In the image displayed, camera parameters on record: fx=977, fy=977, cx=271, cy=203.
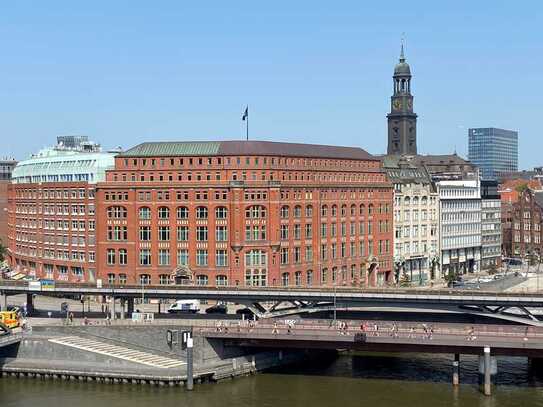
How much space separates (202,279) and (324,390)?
44652 mm

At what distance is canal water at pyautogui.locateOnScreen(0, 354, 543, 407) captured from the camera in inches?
3469

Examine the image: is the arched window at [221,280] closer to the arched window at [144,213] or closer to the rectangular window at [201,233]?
the rectangular window at [201,233]

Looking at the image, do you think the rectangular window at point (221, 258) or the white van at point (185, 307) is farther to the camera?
the rectangular window at point (221, 258)

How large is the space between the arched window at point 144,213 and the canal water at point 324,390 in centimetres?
4094

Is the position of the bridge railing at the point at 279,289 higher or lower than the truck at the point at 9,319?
higher

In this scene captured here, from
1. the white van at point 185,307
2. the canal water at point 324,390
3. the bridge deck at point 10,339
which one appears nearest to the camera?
the canal water at point 324,390

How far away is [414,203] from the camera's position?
17900cm

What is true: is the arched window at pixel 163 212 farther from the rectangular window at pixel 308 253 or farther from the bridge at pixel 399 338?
the bridge at pixel 399 338

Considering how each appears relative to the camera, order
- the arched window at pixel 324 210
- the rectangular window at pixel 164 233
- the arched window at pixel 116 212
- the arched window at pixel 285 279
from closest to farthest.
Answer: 1. the rectangular window at pixel 164 233
2. the arched window at pixel 285 279
3. the arched window at pixel 116 212
4. the arched window at pixel 324 210

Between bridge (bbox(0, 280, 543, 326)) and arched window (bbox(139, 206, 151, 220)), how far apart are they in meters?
19.9

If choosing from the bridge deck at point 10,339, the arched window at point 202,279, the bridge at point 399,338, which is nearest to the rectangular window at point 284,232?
the arched window at point 202,279

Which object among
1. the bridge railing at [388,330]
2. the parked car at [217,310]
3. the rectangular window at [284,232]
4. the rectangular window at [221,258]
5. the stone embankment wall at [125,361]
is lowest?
the stone embankment wall at [125,361]

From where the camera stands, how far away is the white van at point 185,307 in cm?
12275

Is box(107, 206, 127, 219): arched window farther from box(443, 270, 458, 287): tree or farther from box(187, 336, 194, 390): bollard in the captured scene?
box(443, 270, 458, 287): tree
